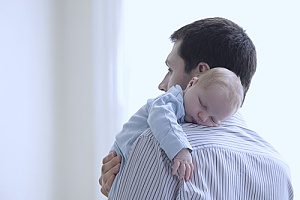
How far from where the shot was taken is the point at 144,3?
222 cm

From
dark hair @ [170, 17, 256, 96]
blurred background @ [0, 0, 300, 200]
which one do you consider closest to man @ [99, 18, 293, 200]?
dark hair @ [170, 17, 256, 96]

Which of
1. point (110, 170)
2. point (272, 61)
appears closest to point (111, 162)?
point (110, 170)

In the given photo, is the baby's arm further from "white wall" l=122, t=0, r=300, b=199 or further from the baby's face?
"white wall" l=122, t=0, r=300, b=199

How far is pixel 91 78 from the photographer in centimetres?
237

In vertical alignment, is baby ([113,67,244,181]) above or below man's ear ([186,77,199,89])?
below

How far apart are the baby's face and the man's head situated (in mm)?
78

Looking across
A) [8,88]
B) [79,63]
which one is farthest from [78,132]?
[8,88]

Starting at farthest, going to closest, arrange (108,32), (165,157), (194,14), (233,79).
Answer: (108,32)
(194,14)
(233,79)
(165,157)

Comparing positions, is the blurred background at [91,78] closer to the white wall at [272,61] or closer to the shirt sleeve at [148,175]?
the white wall at [272,61]

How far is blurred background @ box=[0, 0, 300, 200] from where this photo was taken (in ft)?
6.23

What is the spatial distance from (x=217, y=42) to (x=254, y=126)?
3.60 feet

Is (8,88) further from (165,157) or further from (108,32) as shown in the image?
(165,157)

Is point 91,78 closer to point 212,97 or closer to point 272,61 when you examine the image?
point 272,61

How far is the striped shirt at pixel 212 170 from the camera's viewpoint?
0.76 m
